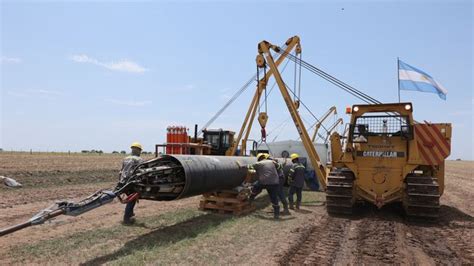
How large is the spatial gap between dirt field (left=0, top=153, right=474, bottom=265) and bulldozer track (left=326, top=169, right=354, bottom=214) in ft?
0.91

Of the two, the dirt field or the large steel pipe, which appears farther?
the large steel pipe

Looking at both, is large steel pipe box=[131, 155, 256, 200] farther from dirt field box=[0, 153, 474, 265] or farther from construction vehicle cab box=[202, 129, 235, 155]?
construction vehicle cab box=[202, 129, 235, 155]

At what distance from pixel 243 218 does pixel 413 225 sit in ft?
14.3

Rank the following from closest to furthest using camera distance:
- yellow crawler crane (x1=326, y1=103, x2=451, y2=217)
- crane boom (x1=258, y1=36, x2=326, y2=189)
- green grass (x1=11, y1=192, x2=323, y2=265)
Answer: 1. green grass (x1=11, y1=192, x2=323, y2=265)
2. yellow crawler crane (x1=326, y1=103, x2=451, y2=217)
3. crane boom (x1=258, y1=36, x2=326, y2=189)

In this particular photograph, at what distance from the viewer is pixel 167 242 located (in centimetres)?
768

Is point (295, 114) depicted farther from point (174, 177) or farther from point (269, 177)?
point (174, 177)

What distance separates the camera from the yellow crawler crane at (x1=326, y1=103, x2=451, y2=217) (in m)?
10.6

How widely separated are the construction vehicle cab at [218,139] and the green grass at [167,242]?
7.99 meters

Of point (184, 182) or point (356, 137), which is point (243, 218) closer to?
point (184, 182)

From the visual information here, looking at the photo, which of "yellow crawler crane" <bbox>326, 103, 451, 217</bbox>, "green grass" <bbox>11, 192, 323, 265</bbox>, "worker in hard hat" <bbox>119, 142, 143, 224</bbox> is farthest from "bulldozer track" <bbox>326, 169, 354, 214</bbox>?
"worker in hard hat" <bbox>119, 142, 143, 224</bbox>

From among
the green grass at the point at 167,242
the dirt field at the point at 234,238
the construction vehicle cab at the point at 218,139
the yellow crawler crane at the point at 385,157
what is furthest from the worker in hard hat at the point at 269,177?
the construction vehicle cab at the point at 218,139

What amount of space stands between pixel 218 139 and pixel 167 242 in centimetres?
1105

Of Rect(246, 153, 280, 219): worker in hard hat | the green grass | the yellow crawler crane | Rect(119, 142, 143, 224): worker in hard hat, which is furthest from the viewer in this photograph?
Rect(246, 153, 280, 219): worker in hard hat

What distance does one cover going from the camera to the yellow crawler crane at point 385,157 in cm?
1057
